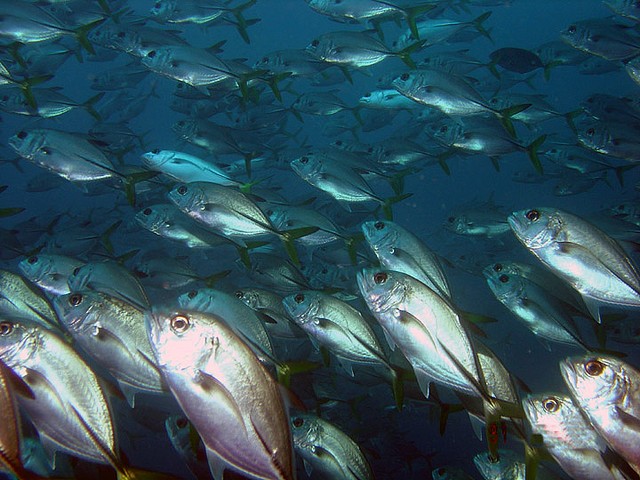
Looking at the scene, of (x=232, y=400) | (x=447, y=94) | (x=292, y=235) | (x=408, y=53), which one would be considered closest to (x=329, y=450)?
(x=232, y=400)

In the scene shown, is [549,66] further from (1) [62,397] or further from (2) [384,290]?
(1) [62,397]

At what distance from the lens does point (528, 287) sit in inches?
132

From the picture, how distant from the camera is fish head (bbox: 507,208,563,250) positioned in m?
2.58

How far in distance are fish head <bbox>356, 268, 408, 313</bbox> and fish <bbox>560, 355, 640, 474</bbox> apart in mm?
794

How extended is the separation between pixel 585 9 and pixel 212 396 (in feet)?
365

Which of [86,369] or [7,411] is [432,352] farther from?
[7,411]

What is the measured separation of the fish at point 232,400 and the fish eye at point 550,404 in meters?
1.33

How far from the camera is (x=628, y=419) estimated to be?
1.74 m

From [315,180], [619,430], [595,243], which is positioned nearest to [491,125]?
[315,180]

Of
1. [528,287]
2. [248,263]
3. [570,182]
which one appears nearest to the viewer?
[528,287]

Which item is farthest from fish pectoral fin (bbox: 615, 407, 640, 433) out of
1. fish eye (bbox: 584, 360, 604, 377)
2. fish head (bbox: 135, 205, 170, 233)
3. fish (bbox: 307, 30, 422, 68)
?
fish (bbox: 307, 30, 422, 68)

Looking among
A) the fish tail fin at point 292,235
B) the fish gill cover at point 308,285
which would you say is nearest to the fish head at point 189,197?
the fish gill cover at point 308,285

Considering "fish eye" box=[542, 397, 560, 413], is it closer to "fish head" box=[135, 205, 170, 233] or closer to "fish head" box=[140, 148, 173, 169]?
Answer: "fish head" box=[135, 205, 170, 233]

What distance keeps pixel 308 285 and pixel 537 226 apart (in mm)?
2146
